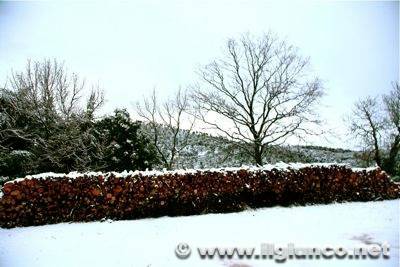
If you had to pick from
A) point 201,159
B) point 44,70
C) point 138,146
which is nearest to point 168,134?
point 201,159

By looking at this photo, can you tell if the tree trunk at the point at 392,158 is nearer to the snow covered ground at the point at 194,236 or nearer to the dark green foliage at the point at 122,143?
the dark green foliage at the point at 122,143

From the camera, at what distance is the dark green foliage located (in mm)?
20438

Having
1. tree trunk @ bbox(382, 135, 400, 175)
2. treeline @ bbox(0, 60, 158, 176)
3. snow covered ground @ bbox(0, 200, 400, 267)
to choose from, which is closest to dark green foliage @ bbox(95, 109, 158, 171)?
treeline @ bbox(0, 60, 158, 176)

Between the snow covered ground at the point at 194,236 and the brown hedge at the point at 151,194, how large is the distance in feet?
1.48

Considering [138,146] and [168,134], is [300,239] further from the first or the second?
[168,134]

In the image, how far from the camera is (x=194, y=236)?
7223 millimetres

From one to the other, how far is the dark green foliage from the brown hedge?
10.8 m

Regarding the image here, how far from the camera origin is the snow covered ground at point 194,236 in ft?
19.4

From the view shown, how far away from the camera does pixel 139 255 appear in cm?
616

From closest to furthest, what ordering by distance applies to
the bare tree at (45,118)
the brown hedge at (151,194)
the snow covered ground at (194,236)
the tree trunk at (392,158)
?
the snow covered ground at (194,236) → the brown hedge at (151,194) → the bare tree at (45,118) → the tree trunk at (392,158)

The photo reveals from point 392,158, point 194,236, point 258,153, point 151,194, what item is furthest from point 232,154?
point 194,236

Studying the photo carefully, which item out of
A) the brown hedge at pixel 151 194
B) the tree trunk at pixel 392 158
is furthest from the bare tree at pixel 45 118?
the tree trunk at pixel 392 158

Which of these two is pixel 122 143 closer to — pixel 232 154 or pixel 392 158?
pixel 232 154

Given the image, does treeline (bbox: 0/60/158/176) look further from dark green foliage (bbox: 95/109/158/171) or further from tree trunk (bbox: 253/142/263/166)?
tree trunk (bbox: 253/142/263/166)
